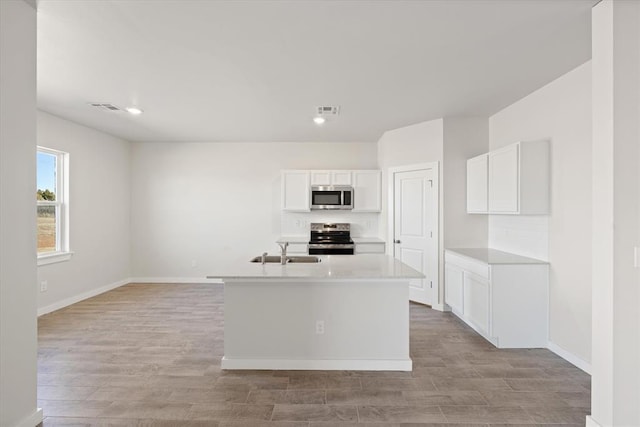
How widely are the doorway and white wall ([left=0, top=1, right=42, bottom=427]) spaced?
4.36 metres

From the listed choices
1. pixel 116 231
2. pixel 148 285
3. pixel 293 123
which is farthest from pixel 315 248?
pixel 116 231

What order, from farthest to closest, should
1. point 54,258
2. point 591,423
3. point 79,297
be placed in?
1. point 79,297
2. point 54,258
3. point 591,423

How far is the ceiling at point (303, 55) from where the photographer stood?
2.19m

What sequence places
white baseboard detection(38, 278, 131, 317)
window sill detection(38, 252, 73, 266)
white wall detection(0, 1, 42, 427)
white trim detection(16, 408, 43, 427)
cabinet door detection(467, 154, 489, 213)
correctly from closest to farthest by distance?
1. white wall detection(0, 1, 42, 427)
2. white trim detection(16, 408, 43, 427)
3. cabinet door detection(467, 154, 489, 213)
4. window sill detection(38, 252, 73, 266)
5. white baseboard detection(38, 278, 131, 317)

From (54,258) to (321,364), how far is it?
13.6ft

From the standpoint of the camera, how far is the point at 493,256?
3.80 m

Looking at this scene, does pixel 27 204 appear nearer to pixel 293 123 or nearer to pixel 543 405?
pixel 293 123

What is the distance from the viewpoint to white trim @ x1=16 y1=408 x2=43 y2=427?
2.08m

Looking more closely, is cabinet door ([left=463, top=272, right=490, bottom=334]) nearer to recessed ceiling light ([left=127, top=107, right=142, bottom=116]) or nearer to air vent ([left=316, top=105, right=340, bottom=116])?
air vent ([left=316, top=105, right=340, bottom=116])

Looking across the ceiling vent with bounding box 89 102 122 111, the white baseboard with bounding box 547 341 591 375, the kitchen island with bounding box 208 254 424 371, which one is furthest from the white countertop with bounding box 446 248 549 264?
the ceiling vent with bounding box 89 102 122 111

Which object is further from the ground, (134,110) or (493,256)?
(134,110)

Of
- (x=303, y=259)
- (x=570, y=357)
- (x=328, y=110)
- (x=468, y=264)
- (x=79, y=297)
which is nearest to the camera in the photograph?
(x=570, y=357)

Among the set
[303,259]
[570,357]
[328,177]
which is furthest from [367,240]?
[570,357]

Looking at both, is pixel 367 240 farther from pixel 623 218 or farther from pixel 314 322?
pixel 623 218
